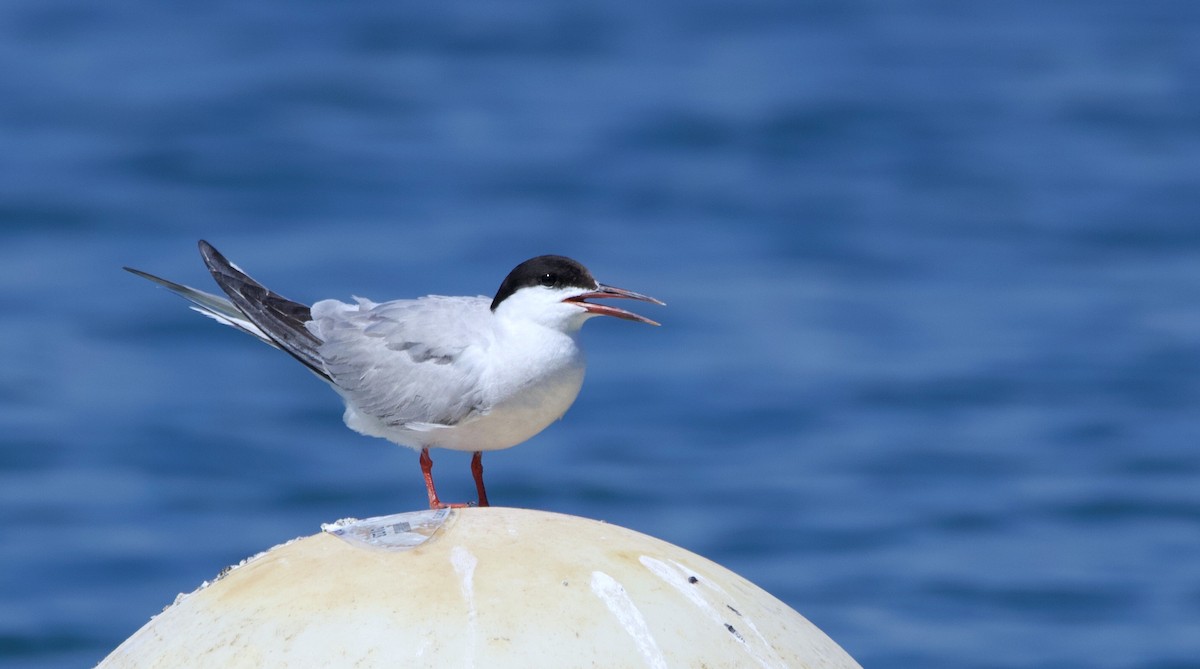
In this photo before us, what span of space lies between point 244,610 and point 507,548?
2.55ft

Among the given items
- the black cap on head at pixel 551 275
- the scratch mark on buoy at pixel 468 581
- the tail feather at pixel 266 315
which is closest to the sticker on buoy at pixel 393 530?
the scratch mark on buoy at pixel 468 581

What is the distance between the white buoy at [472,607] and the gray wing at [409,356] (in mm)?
1749

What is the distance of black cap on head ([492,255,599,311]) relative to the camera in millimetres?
6586

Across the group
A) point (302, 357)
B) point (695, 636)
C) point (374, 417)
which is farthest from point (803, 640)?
point (302, 357)

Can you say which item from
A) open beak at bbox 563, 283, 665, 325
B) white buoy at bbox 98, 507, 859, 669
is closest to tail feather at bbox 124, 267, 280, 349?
open beak at bbox 563, 283, 665, 325

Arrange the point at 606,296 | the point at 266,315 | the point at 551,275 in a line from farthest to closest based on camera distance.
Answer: the point at 266,315, the point at 606,296, the point at 551,275

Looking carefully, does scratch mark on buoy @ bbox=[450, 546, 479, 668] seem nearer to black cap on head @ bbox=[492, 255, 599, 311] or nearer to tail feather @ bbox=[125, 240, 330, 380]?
black cap on head @ bbox=[492, 255, 599, 311]

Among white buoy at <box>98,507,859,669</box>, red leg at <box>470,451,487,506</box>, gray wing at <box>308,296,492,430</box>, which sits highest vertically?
gray wing at <box>308,296,492,430</box>

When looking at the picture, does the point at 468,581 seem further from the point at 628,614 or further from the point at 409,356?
the point at 409,356

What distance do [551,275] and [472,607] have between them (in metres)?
2.42

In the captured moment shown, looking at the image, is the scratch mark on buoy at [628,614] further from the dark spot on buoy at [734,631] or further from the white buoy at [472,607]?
the dark spot on buoy at [734,631]

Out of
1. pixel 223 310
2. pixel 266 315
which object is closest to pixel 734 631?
pixel 266 315

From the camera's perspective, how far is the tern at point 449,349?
21.3 feet

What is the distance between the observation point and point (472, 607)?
173 inches
